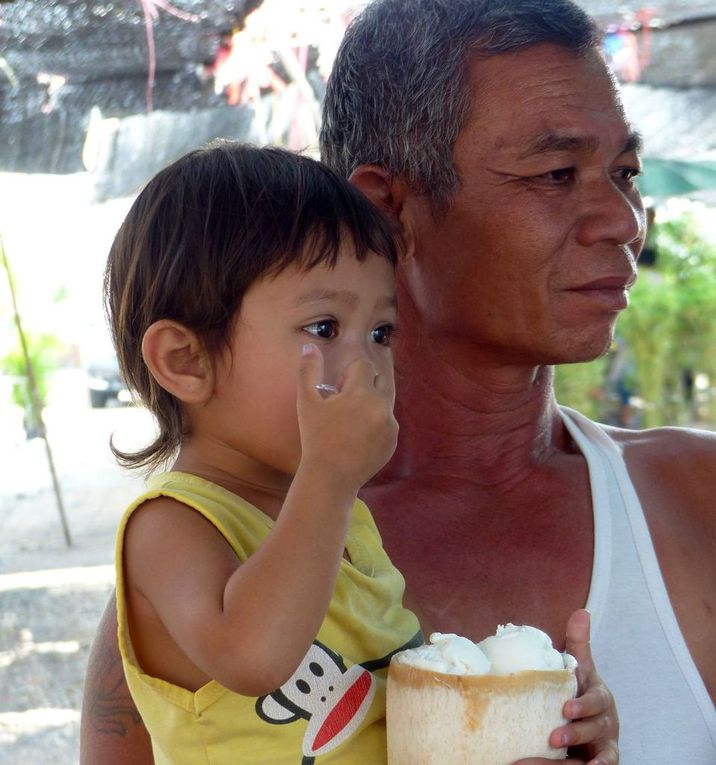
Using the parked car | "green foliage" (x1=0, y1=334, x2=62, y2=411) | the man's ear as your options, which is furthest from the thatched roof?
the parked car

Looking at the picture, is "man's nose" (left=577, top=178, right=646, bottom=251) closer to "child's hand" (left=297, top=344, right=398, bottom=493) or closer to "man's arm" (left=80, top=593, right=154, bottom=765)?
"child's hand" (left=297, top=344, right=398, bottom=493)

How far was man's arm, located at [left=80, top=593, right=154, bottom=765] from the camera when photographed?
197 cm

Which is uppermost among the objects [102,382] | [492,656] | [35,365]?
[492,656]

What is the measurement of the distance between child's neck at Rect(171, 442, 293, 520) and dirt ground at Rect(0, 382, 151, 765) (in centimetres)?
47

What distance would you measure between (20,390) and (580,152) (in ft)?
43.4

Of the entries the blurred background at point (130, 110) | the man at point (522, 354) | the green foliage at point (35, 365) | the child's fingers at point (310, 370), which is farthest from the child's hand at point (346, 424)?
the green foliage at point (35, 365)

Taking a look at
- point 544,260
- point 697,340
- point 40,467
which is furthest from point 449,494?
point 40,467

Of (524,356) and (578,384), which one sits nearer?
(524,356)

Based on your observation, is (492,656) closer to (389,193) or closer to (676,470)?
(676,470)

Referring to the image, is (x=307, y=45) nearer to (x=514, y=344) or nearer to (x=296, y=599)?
(x=514, y=344)

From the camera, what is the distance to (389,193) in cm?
227

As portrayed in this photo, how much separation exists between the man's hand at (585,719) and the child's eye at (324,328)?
567mm

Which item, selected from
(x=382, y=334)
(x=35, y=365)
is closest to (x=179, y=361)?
(x=382, y=334)

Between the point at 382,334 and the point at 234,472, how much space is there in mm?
291
